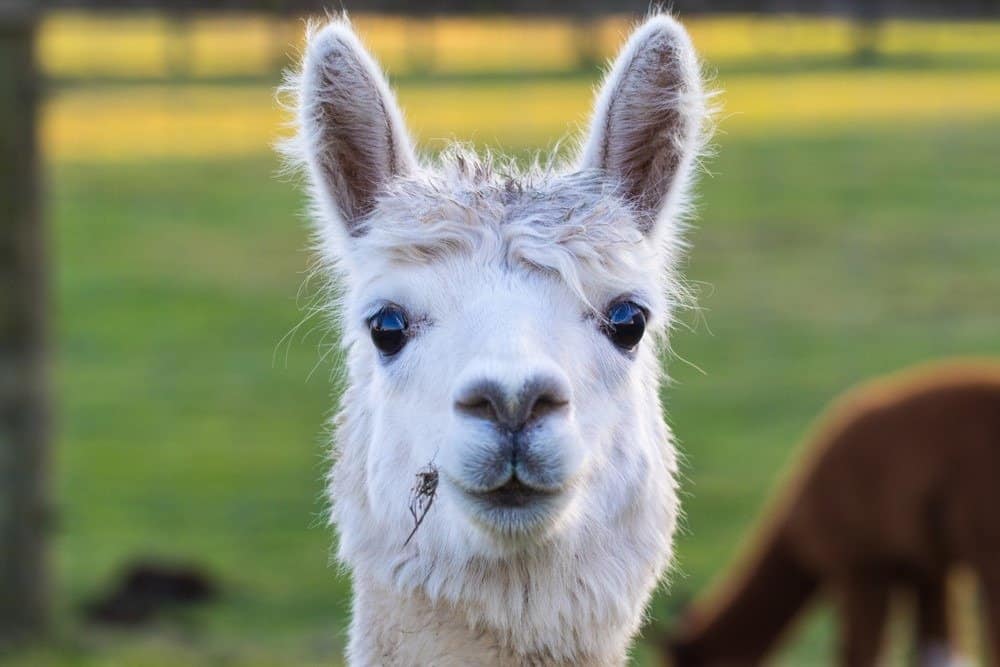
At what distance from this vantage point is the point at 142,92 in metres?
43.1

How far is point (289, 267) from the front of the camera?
26.9m

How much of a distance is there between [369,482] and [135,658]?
729 centimetres

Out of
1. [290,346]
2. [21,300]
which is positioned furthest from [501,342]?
[290,346]

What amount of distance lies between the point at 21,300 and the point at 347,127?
6.65 metres

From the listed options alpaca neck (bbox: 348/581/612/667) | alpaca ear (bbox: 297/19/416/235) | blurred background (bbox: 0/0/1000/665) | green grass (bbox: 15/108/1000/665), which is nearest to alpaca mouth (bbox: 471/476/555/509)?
alpaca neck (bbox: 348/581/612/667)

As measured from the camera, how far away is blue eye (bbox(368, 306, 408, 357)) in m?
3.85

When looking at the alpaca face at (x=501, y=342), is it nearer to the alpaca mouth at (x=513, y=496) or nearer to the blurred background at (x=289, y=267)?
the alpaca mouth at (x=513, y=496)

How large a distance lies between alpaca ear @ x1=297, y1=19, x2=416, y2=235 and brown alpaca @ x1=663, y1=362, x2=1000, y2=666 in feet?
22.6

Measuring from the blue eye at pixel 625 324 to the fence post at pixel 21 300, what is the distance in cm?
710

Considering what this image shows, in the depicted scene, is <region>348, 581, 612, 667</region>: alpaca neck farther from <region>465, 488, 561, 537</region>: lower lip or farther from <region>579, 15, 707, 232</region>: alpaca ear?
<region>579, 15, 707, 232</region>: alpaca ear

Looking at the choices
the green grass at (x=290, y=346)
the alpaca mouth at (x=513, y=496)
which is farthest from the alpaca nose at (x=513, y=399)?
the green grass at (x=290, y=346)

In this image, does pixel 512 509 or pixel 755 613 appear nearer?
pixel 512 509

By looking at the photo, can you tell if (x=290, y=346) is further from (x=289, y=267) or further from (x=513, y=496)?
(x=289, y=267)

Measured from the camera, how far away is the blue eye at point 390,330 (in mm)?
3854
